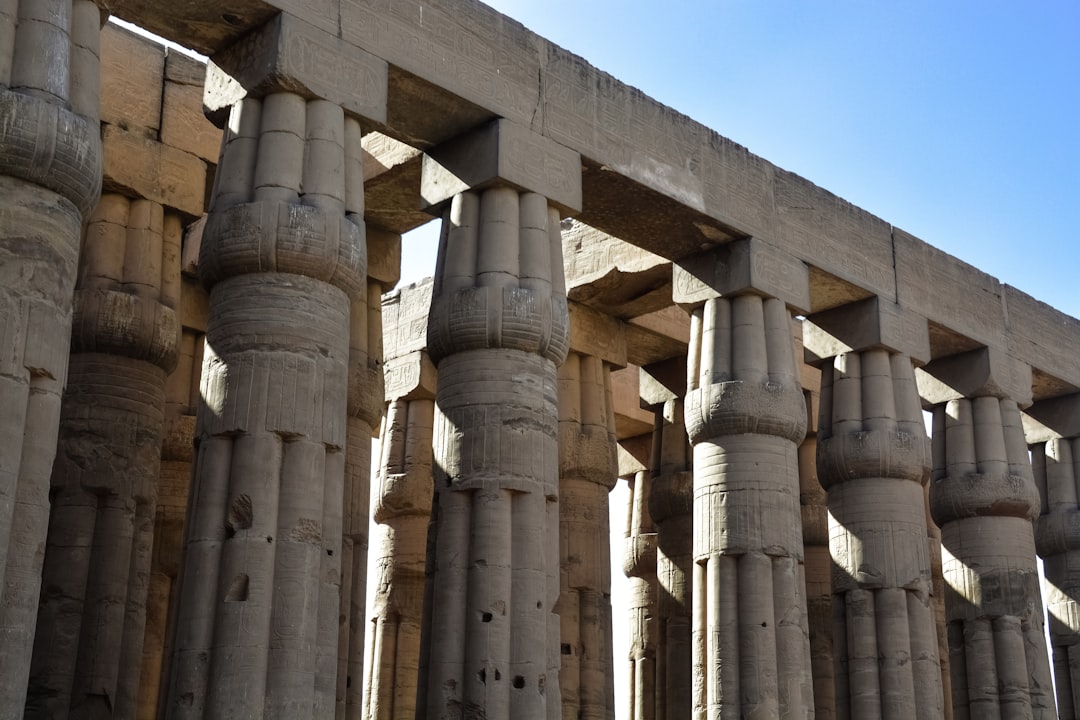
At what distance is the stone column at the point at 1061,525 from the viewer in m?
22.5

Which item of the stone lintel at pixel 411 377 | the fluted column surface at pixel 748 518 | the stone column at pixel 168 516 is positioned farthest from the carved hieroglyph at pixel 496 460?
the stone lintel at pixel 411 377

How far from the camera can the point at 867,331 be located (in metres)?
19.8

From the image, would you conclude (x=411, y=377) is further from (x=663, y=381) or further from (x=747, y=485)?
(x=747, y=485)

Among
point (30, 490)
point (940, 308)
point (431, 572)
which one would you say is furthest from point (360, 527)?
point (940, 308)

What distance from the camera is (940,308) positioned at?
824 inches

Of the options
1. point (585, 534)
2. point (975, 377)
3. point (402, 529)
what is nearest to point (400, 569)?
point (402, 529)

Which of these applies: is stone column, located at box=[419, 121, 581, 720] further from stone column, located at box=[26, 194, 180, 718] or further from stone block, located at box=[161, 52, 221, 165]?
stone column, located at box=[26, 194, 180, 718]

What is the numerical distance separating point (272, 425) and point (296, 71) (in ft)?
11.2

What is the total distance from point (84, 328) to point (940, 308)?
1128 cm

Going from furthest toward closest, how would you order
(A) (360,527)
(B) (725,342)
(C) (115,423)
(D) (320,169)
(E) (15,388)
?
(B) (725,342)
(A) (360,527)
(C) (115,423)
(D) (320,169)
(E) (15,388)

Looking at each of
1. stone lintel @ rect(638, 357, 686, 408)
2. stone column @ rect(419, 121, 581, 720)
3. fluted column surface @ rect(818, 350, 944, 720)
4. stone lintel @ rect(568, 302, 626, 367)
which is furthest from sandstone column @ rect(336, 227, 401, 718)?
stone lintel @ rect(638, 357, 686, 408)

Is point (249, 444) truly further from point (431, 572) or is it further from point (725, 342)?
point (725, 342)

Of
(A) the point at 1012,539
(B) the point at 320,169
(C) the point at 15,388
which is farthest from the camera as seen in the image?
(A) the point at 1012,539

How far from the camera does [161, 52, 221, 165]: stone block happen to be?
1755 centimetres
